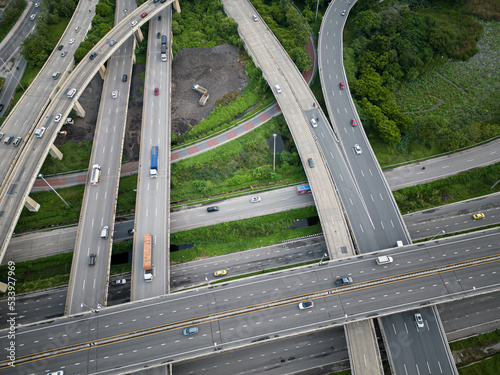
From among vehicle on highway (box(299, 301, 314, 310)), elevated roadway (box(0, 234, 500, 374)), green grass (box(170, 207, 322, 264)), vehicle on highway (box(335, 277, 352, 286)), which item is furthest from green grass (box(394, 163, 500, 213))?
vehicle on highway (box(299, 301, 314, 310))

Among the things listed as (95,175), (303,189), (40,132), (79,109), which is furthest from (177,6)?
(303,189)

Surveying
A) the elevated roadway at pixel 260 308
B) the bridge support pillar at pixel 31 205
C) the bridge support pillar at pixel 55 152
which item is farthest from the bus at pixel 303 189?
the bridge support pillar at pixel 31 205

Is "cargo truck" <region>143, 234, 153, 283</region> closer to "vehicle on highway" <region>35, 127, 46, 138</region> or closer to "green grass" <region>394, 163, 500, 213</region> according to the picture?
"vehicle on highway" <region>35, 127, 46, 138</region>

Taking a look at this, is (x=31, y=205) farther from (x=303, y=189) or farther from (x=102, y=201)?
(x=303, y=189)

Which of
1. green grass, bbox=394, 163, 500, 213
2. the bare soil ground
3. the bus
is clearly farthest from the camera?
the bare soil ground

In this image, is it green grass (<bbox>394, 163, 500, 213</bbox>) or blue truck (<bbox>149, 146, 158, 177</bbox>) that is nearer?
blue truck (<bbox>149, 146, 158, 177</bbox>)

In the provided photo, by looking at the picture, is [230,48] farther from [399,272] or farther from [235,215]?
[399,272]

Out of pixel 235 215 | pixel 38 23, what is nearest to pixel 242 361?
pixel 235 215
